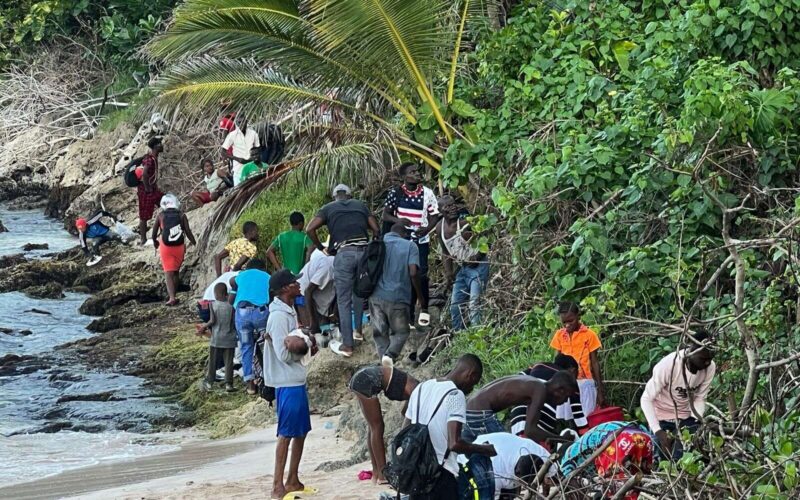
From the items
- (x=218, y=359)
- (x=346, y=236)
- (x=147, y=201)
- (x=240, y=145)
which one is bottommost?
(x=218, y=359)

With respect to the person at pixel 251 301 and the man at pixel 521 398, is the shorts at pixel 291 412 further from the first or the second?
the person at pixel 251 301

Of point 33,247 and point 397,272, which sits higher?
point 397,272

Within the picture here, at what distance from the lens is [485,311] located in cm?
1184

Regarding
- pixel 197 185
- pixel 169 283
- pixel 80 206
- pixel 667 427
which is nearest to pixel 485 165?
pixel 667 427

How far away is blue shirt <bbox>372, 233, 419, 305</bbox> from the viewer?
39.5 feet

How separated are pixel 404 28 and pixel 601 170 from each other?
2.39 m

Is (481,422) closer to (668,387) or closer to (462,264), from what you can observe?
(668,387)

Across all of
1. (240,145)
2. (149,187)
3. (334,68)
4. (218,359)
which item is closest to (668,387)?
(334,68)

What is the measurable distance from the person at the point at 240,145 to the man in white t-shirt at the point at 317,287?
15.9 feet

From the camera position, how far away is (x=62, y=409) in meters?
14.6

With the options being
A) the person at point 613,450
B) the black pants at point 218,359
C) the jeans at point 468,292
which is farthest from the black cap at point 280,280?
the black pants at point 218,359

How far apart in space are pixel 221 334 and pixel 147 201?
22.3 ft

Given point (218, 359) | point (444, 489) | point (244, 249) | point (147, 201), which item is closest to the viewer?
point (444, 489)

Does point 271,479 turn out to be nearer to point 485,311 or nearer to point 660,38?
point 485,311
